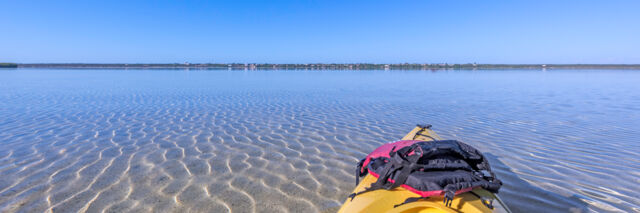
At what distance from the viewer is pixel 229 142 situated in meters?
6.05

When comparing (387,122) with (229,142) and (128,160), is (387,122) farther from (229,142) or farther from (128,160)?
(128,160)

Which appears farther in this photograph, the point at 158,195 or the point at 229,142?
the point at 229,142

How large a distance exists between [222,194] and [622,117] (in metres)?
11.1

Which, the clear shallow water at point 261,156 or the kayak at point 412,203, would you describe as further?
the clear shallow water at point 261,156

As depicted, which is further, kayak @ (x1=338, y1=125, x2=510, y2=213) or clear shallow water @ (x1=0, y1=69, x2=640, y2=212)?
clear shallow water @ (x1=0, y1=69, x2=640, y2=212)

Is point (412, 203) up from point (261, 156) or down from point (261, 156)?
up

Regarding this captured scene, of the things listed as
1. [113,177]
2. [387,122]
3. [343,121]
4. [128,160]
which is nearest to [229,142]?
[128,160]

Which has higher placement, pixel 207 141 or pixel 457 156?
pixel 457 156

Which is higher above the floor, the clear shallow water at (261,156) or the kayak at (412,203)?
the kayak at (412,203)

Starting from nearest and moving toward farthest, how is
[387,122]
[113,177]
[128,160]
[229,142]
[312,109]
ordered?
[113,177] → [128,160] → [229,142] → [387,122] → [312,109]

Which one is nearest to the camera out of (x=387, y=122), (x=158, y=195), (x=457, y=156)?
(x=457, y=156)

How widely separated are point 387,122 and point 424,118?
134 centimetres

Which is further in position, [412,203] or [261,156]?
[261,156]

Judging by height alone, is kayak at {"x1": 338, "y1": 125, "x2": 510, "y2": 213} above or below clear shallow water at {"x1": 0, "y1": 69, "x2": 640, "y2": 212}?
above
